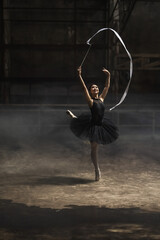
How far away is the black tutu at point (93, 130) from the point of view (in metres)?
6.77

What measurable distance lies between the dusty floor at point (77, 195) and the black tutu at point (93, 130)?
851 mm

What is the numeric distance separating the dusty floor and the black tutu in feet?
2.79

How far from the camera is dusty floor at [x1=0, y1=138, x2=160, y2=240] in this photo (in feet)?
14.8

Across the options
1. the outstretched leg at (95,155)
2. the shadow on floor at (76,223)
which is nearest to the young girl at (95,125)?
the outstretched leg at (95,155)

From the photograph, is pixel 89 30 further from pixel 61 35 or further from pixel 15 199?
pixel 15 199

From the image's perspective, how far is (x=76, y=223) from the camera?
15.5 feet

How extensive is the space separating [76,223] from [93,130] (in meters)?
2.44

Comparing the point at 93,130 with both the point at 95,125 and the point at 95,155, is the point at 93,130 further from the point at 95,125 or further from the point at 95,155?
the point at 95,155

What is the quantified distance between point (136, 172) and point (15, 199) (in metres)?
3.02

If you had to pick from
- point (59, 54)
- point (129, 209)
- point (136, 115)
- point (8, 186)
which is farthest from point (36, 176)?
point (59, 54)

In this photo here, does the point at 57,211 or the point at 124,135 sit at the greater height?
the point at 57,211

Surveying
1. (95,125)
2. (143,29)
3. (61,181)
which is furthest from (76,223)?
(143,29)

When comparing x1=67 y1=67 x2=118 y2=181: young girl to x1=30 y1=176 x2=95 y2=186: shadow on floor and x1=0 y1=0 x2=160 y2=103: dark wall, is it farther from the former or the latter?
x1=0 y1=0 x2=160 y2=103: dark wall

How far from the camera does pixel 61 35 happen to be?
20.4 m
